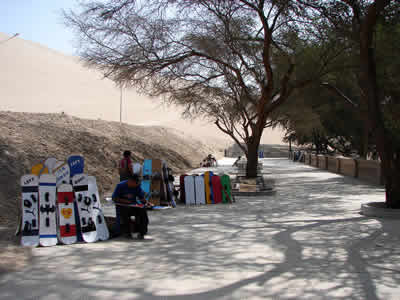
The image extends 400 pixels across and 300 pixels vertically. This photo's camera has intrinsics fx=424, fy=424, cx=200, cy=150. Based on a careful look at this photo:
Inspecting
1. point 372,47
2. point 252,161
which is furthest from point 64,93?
point 372,47

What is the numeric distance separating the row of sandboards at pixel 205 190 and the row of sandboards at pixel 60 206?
5125mm

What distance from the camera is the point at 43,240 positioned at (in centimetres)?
697

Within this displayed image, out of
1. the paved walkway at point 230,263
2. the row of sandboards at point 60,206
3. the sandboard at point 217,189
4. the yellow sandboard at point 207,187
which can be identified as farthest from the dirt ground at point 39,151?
the sandboard at point 217,189

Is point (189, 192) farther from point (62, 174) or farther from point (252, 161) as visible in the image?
point (252, 161)

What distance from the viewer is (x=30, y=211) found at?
23.8ft

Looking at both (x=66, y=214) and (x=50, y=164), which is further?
(x=50, y=164)

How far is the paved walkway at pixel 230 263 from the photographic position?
477 centimetres

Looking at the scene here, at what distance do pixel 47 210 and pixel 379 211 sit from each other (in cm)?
720

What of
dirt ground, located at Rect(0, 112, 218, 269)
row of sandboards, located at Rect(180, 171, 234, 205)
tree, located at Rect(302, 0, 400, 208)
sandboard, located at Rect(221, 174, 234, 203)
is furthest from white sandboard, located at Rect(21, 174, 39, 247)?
tree, located at Rect(302, 0, 400, 208)

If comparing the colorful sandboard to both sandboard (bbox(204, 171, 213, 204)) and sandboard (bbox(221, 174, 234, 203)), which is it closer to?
sandboard (bbox(204, 171, 213, 204))

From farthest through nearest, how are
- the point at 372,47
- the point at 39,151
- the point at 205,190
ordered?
the point at 39,151 < the point at 205,190 < the point at 372,47

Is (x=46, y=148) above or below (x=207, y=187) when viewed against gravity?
above

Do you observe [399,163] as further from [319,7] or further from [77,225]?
[77,225]

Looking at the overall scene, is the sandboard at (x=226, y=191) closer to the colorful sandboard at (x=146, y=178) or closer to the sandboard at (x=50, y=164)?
the colorful sandboard at (x=146, y=178)
